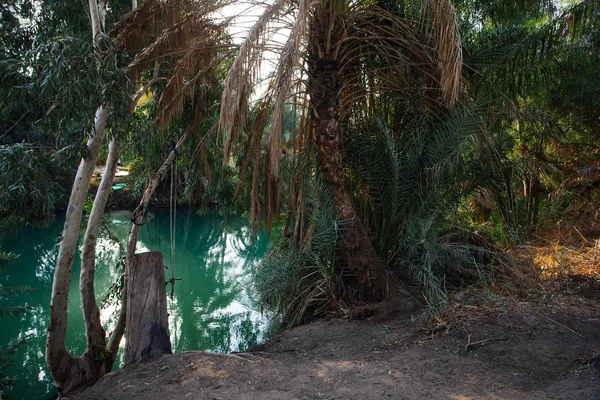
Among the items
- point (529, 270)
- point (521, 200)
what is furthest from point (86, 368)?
point (521, 200)

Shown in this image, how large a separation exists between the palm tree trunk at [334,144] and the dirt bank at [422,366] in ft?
2.99

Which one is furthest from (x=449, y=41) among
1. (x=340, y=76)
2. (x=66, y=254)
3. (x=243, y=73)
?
(x=66, y=254)

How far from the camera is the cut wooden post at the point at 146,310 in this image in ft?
14.7

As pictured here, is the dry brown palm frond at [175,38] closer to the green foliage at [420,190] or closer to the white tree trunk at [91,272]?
the white tree trunk at [91,272]

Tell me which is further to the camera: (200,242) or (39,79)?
(200,242)

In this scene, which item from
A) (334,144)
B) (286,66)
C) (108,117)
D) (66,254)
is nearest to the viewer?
(286,66)

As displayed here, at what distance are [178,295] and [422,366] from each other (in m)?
8.81

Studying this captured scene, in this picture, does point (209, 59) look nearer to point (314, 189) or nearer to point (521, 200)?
point (314, 189)

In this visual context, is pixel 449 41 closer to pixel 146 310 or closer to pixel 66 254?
pixel 146 310

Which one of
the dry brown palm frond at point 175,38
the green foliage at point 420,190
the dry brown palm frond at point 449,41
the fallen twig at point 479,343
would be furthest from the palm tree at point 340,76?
the fallen twig at point 479,343

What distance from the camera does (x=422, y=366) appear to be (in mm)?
3861

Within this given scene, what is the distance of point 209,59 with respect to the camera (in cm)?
684

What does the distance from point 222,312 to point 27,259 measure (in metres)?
8.38

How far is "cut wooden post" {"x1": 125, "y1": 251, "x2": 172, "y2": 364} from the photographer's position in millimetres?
4480
